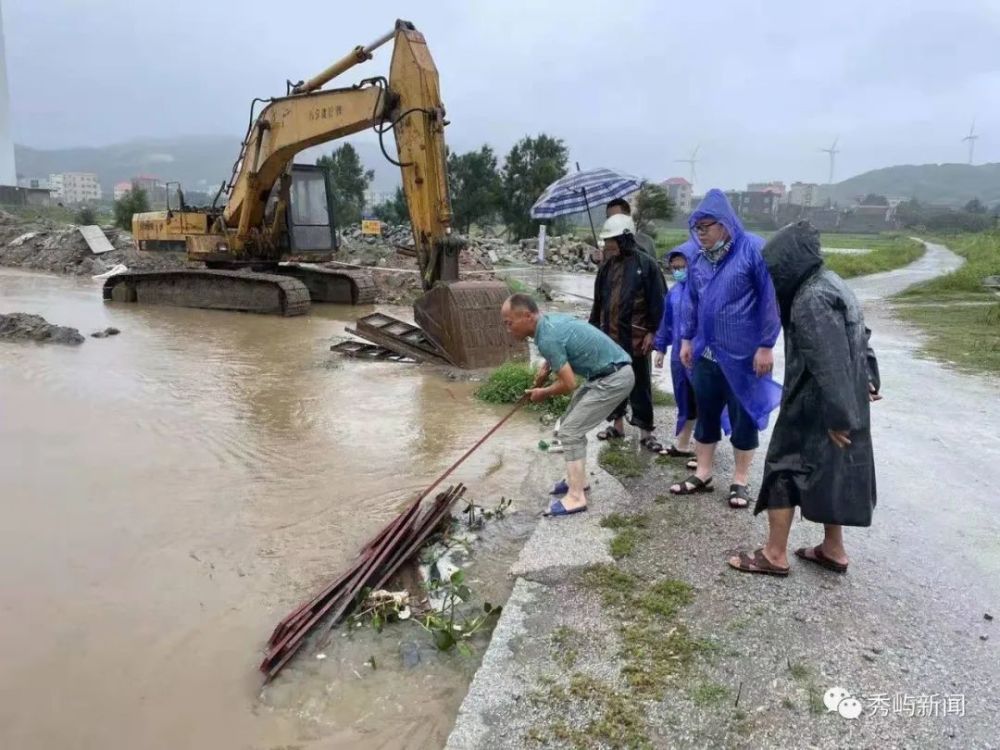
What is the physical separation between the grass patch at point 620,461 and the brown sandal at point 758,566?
4.77 feet

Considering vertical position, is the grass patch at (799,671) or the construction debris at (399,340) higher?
the construction debris at (399,340)

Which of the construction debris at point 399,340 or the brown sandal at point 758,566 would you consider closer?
the brown sandal at point 758,566

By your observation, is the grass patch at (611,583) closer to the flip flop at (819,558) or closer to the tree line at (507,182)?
the flip flop at (819,558)

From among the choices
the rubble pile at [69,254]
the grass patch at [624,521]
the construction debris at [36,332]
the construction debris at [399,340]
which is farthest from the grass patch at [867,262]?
the grass patch at [624,521]

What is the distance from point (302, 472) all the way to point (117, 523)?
1.39 meters

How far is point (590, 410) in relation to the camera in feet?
14.6

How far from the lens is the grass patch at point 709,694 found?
2664 mm

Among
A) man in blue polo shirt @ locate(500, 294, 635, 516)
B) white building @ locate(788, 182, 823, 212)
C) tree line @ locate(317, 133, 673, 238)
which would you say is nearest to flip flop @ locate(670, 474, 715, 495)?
man in blue polo shirt @ locate(500, 294, 635, 516)

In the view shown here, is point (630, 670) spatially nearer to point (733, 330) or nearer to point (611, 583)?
point (611, 583)

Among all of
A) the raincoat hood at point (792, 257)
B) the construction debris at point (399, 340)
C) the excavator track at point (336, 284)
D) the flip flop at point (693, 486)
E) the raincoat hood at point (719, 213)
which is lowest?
the flip flop at point (693, 486)

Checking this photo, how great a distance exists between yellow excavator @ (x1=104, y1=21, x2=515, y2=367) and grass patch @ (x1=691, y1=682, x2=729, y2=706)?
681cm

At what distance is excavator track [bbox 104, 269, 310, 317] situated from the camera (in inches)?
556

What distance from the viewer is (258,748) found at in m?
2.85

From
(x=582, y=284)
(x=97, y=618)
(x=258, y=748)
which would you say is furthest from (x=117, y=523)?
(x=582, y=284)
